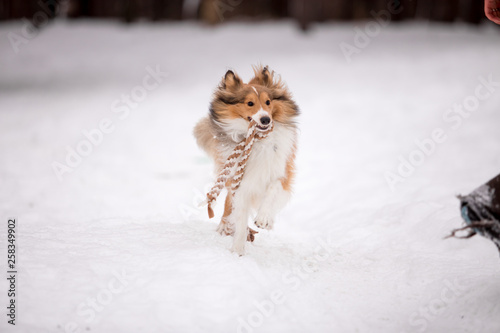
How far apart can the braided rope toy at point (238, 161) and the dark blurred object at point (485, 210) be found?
4.76 ft

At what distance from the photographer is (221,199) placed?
577cm

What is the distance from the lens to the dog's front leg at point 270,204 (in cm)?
355

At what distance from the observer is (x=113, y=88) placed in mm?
10930

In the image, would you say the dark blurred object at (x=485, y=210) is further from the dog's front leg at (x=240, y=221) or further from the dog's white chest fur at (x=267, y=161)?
the dog's front leg at (x=240, y=221)

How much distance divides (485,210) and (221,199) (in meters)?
3.44

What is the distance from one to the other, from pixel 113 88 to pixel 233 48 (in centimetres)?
352

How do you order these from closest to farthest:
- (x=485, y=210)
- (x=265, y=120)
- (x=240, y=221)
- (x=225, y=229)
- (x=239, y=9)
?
(x=485, y=210)
(x=265, y=120)
(x=240, y=221)
(x=225, y=229)
(x=239, y=9)

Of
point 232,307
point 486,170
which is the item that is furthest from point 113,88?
point 232,307

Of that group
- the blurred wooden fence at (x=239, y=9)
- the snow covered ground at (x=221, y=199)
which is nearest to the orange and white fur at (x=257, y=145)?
the snow covered ground at (x=221, y=199)

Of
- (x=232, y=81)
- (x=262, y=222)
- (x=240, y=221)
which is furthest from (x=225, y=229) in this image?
(x=232, y=81)

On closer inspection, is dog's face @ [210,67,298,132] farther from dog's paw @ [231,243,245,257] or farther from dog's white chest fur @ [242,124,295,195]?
dog's paw @ [231,243,245,257]

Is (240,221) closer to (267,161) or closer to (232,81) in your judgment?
(267,161)

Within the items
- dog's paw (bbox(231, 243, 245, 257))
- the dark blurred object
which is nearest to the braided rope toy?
dog's paw (bbox(231, 243, 245, 257))

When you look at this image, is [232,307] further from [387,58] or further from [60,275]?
[387,58]
